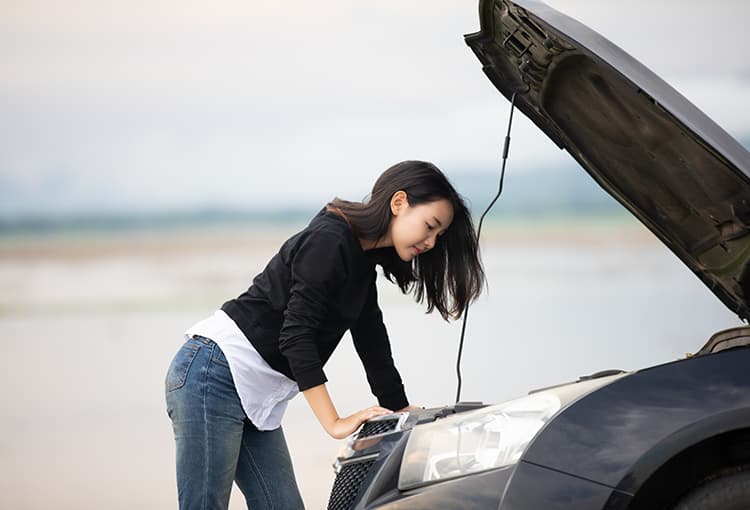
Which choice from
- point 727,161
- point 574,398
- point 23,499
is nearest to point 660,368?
point 574,398

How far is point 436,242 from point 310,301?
0.46 m

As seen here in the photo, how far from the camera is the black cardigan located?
86.1 inches

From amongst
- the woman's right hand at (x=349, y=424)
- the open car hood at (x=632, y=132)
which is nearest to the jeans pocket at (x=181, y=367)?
the woman's right hand at (x=349, y=424)

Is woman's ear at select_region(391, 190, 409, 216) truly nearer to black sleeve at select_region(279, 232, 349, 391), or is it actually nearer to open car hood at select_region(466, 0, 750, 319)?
black sleeve at select_region(279, 232, 349, 391)

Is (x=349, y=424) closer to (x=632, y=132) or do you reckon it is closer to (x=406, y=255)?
(x=406, y=255)

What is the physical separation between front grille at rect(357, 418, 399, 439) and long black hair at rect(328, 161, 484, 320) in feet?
1.32

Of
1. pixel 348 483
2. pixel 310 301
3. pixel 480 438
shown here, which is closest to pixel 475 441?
pixel 480 438

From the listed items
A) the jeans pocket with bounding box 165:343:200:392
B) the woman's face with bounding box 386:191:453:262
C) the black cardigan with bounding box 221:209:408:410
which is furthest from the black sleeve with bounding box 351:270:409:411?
the jeans pocket with bounding box 165:343:200:392

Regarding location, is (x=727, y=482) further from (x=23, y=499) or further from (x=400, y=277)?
(x=23, y=499)

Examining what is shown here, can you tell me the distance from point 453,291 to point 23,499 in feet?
10.8

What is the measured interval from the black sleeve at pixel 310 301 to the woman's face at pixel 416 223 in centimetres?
14

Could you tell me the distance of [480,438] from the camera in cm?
182

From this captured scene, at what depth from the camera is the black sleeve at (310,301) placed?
2.18m

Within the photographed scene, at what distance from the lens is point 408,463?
186 centimetres
